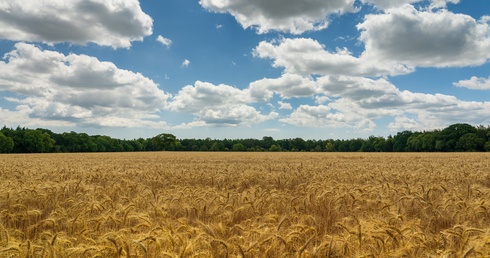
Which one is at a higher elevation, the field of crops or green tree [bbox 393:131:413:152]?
green tree [bbox 393:131:413:152]

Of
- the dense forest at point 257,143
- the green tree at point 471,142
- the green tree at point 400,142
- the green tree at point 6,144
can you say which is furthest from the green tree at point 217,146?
the green tree at point 471,142

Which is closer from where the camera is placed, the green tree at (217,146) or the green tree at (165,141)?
the green tree at (165,141)

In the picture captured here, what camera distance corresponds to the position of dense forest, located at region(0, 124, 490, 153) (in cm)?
10062

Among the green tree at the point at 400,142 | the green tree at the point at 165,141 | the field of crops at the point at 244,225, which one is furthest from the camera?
the green tree at the point at 165,141

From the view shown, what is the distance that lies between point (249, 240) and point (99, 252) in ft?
5.48

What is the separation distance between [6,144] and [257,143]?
10770cm

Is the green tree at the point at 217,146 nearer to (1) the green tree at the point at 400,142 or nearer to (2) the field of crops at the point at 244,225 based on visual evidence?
(1) the green tree at the point at 400,142

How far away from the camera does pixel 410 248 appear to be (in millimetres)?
3426

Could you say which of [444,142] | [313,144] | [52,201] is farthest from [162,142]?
[52,201]

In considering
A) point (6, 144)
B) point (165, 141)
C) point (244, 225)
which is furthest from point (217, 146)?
point (244, 225)

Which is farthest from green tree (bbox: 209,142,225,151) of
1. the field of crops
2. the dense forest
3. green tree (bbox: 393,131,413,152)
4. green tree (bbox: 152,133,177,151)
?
the field of crops

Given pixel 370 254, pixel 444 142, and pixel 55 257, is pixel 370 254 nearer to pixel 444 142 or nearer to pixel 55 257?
pixel 55 257

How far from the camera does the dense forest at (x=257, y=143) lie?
100625 mm

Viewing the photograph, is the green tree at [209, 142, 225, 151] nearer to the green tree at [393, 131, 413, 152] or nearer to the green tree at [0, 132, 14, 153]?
the green tree at [393, 131, 413, 152]
